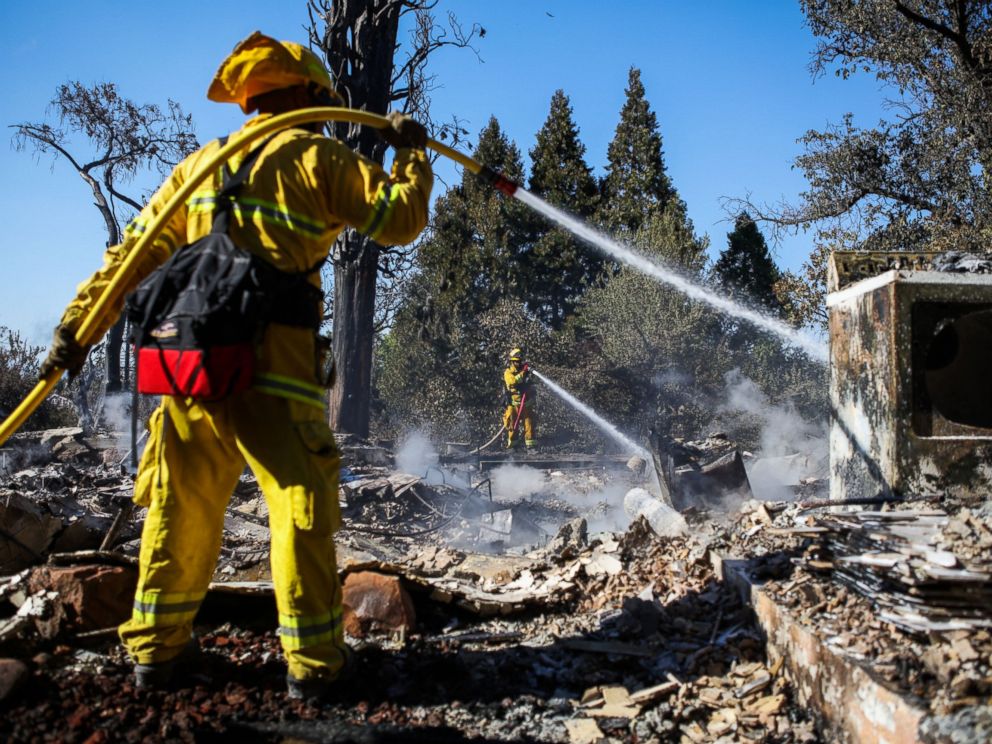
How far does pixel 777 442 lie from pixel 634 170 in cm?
1339

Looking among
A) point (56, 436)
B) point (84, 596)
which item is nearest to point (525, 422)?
point (56, 436)

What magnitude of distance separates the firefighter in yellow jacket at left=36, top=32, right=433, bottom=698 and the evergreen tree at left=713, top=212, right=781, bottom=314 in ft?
76.4

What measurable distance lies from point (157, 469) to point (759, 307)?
942 inches

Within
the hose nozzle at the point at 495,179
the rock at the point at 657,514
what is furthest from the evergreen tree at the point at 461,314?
the hose nozzle at the point at 495,179

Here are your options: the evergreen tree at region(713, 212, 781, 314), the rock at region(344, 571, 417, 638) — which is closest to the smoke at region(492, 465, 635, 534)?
the rock at region(344, 571, 417, 638)

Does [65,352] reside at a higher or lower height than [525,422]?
higher

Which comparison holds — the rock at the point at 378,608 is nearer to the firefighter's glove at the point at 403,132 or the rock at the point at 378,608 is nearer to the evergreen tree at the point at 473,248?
the firefighter's glove at the point at 403,132

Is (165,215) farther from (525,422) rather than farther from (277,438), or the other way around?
(525,422)

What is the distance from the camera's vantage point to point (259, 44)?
3180 millimetres

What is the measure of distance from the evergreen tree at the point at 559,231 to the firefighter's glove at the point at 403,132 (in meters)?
22.5

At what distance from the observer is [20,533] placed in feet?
15.1

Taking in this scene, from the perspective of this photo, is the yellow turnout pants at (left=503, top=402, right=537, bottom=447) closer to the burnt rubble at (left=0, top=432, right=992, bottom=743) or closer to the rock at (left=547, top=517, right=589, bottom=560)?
the rock at (left=547, top=517, right=589, bottom=560)

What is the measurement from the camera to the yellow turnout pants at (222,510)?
2758mm

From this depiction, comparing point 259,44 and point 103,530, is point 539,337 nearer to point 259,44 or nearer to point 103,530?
point 103,530
